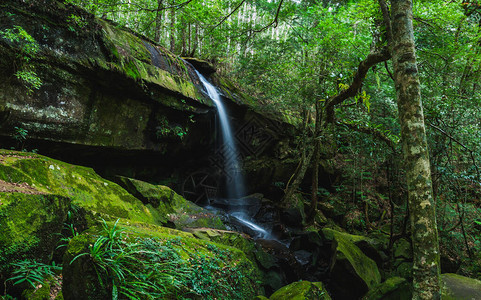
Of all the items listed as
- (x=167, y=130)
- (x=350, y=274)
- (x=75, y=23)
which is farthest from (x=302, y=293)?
(x=75, y=23)

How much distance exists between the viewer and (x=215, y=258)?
3.00 m

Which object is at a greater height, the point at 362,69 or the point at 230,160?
the point at 362,69

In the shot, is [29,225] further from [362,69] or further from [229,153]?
[229,153]

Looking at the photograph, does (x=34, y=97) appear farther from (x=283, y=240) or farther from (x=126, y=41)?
(x=283, y=240)

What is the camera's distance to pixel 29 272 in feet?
7.46

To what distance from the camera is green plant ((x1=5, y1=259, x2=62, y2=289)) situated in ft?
7.18

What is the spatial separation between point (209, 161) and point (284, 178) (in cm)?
424

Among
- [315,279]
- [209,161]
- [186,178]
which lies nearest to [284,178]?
[209,161]

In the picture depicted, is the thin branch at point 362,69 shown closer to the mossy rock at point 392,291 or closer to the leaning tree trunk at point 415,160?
the leaning tree trunk at point 415,160

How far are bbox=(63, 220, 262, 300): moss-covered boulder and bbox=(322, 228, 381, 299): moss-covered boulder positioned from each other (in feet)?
9.10

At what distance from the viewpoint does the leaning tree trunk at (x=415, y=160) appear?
2.18m

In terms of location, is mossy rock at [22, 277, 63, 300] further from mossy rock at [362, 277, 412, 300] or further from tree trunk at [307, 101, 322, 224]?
tree trunk at [307, 101, 322, 224]

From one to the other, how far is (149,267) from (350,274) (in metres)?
4.58

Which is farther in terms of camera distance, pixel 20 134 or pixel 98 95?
pixel 98 95
